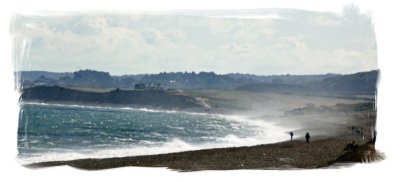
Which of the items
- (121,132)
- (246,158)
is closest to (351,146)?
(246,158)

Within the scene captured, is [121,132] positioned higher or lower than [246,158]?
higher

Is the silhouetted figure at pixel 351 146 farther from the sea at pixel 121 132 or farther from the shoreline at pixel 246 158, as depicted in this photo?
the sea at pixel 121 132

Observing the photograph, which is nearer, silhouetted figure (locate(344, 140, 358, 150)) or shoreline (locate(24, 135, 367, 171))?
shoreline (locate(24, 135, 367, 171))

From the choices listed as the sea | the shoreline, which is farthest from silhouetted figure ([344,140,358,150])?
the sea

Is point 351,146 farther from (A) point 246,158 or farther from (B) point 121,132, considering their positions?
(B) point 121,132

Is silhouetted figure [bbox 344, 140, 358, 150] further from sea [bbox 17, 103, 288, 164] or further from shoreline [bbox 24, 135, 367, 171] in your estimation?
sea [bbox 17, 103, 288, 164]

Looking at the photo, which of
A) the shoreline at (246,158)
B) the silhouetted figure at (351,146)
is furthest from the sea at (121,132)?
→ the silhouetted figure at (351,146)
